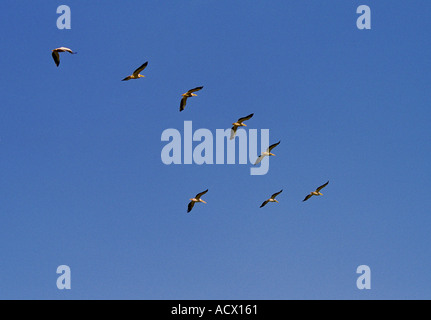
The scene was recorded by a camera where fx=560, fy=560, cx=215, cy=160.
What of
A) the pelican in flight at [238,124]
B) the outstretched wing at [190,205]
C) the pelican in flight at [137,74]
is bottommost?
the outstretched wing at [190,205]

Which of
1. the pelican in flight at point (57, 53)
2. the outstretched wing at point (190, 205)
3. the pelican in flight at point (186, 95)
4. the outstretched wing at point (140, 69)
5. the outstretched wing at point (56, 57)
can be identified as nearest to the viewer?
the pelican in flight at point (57, 53)

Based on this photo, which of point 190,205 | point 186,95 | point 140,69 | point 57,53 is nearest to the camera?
point 57,53

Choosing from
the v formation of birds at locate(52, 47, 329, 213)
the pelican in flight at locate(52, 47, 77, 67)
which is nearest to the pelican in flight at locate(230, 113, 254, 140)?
the v formation of birds at locate(52, 47, 329, 213)

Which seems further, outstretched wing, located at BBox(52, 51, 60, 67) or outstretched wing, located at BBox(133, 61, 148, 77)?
outstretched wing, located at BBox(133, 61, 148, 77)

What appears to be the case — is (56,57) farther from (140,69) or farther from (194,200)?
(194,200)

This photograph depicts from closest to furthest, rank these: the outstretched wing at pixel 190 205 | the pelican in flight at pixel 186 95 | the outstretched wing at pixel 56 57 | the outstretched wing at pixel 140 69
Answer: the outstretched wing at pixel 56 57 → the outstretched wing at pixel 140 69 → the pelican in flight at pixel 186 95 → the outstretched wing at pixel 190 205

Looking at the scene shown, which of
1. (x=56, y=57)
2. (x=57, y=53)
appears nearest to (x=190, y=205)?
(x=56, y=57)

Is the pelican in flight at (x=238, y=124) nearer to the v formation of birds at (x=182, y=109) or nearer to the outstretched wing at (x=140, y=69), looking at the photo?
the v formation of birds at (x=182, y=109)

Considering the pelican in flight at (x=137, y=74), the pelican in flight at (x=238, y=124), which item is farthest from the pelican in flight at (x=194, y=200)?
the pelican in flight at (x=137, y=74)

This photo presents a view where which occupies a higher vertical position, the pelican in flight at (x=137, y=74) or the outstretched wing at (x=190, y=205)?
the pelican in flight at (x=137, y=74)

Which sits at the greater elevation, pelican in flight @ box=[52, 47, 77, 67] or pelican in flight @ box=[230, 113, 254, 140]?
pelican in flight @ box=[52, 47, 77, 67]

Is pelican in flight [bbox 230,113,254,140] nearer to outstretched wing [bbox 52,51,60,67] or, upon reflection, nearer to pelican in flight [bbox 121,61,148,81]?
pelican in flight [bbox 121,61,148,81]
